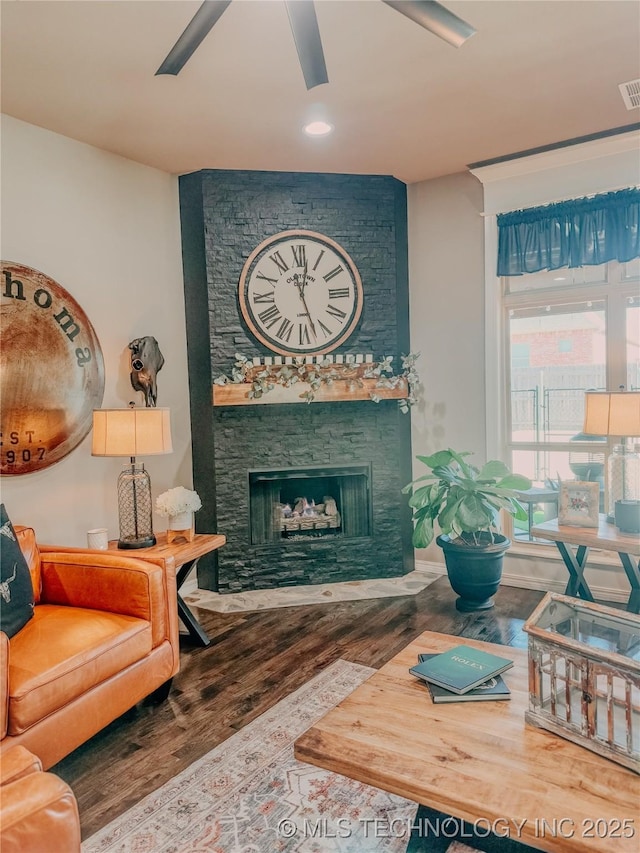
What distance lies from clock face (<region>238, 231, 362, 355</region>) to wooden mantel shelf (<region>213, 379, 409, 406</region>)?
0.95ft

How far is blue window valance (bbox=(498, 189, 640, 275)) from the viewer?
11.6 feet

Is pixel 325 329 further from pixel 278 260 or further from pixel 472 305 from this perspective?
pixel 472 305

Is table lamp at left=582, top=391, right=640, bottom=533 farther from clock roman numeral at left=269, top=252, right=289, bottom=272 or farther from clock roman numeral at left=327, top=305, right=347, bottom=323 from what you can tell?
clock roman numeral at left=269, top=252, right=289, bottom=272

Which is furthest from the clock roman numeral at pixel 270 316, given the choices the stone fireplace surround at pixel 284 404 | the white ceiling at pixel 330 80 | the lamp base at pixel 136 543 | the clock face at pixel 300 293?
the lamp base at pixel 136 543

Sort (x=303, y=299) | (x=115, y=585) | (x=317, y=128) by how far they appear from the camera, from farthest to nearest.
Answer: (x=303, y=299) < (x=317, y=128) < (x=115, y=585)

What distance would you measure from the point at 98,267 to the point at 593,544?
3280 millimetres

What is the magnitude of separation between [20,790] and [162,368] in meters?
3.24

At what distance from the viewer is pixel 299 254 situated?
4117 millimetres

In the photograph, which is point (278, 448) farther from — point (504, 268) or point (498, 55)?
point (498, 55)

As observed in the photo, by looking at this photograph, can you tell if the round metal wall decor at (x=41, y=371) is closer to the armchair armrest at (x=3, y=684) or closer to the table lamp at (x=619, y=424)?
the armchair armrest at (x=3, y=684)

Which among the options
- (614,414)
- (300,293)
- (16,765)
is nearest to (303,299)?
(300,293)

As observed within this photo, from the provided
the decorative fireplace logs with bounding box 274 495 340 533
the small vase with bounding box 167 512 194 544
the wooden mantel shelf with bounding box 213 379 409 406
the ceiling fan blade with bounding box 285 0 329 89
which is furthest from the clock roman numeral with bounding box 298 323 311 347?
the ceiling fan blade with bounding box 285 0 329 89

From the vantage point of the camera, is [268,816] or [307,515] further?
[307,515]

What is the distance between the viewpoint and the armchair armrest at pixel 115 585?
8.11ft
